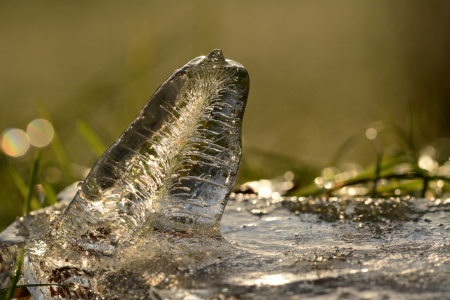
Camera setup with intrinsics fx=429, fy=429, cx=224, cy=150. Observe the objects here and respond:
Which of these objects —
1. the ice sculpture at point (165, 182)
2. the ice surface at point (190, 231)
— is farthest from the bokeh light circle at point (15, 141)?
the ice sculpture at point (165, 182)

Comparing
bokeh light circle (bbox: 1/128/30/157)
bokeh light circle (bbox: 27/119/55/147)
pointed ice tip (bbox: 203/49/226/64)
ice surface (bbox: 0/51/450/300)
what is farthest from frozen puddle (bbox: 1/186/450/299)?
bokeh light circle (bbox: 1/128/30/157)

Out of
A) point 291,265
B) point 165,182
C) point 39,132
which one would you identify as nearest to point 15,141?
point 39,132

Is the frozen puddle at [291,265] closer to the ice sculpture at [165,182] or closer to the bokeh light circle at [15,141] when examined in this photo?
the ice sculpture at [165,182]

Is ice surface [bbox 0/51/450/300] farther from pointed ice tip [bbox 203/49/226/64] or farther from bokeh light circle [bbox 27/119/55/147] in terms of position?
bokeh light circle [bbox 27/119/55/147]

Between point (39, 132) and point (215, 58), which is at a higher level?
point (39, 132)

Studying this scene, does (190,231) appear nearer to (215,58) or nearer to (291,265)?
(291,265)

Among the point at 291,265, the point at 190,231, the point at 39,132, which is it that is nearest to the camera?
the point at 291,265

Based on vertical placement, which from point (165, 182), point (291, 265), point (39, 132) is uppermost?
point (39, 132)

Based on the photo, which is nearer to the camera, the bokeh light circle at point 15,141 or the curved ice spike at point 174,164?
the curved ice spike at point 174,164
